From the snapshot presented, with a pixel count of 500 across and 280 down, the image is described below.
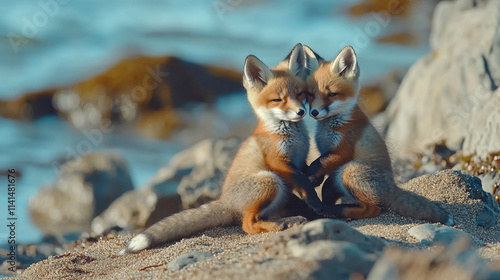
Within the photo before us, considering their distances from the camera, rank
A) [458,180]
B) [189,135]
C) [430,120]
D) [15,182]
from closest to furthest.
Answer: [458,180], [430,120], [15,182], [189,135]

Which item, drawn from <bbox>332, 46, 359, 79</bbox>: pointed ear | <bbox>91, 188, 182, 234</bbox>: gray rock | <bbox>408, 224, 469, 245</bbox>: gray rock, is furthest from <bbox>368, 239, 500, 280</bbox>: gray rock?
<bbox>91, 188, 182, 234</bbox>: gray rock

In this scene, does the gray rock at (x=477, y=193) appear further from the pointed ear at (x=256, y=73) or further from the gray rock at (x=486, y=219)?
the pointed ear at (x=256, y=73)

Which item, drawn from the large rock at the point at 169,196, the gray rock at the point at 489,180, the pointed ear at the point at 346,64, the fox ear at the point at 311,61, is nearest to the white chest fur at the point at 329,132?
the pointed ear at the point at 346,64

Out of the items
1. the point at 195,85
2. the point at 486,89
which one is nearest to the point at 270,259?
the point at 486,89

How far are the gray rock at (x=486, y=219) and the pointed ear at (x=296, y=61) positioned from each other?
9.14ft

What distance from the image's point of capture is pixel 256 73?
295 inches

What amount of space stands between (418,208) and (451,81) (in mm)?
8090

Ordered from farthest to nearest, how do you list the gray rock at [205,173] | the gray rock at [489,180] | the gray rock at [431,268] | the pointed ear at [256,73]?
the gray rock at [205,173]
the gray rock at [489,180]
the pointed ear at [256,73]
the gray rock at [431,268]

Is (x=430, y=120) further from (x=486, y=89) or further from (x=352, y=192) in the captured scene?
(x=352, y=192)

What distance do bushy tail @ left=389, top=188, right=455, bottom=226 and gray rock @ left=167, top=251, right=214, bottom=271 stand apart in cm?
240

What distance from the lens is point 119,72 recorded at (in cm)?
2494

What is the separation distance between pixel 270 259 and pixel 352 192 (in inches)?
103

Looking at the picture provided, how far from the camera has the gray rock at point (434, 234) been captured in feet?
20.9

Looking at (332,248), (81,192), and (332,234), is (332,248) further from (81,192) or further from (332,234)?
(81,192)
